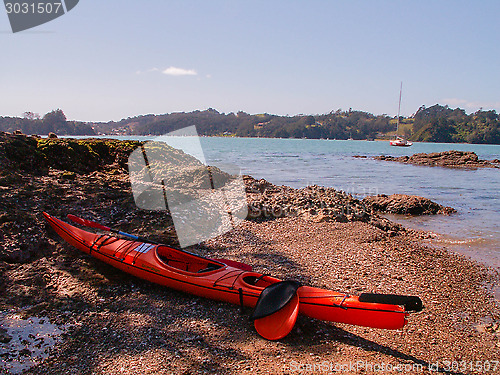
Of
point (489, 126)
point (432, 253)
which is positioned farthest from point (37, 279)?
point (489, 126)

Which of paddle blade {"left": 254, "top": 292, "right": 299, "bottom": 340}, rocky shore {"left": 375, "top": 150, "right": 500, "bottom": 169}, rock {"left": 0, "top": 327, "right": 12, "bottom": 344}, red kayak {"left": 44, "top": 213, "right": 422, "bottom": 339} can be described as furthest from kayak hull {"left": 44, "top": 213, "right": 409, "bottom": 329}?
rocky shore {"left": 375, "top": 150, "right": 500, "bottom": 169}

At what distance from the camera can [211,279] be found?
5113 mm

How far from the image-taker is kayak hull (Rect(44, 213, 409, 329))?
13.4 feet

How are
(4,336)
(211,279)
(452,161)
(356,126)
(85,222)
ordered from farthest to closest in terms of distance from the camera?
(356,126) < (452,161) < (85,222) < (211,279) < (4,336)

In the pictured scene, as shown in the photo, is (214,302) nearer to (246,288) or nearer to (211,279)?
(211,279)

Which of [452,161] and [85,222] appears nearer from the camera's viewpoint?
[85,222]

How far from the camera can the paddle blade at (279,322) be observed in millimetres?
4215

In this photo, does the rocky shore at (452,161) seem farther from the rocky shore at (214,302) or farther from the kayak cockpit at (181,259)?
the kayak cockpit at (181,259)

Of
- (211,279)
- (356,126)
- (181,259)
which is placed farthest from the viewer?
(356,126)

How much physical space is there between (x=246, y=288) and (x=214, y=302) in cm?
63

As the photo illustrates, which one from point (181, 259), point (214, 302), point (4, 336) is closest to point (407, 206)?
point (181, 259)

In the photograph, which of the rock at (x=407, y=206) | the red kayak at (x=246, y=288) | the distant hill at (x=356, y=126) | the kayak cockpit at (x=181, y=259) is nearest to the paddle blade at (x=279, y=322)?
the red kayak at (x=246, y=288)

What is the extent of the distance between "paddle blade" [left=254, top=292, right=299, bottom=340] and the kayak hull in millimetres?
189

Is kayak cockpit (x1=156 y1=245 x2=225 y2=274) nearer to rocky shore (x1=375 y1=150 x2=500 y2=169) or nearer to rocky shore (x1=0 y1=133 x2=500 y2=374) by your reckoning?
rocky shore (x1=0 y1=133 x2=500 y2=374)
